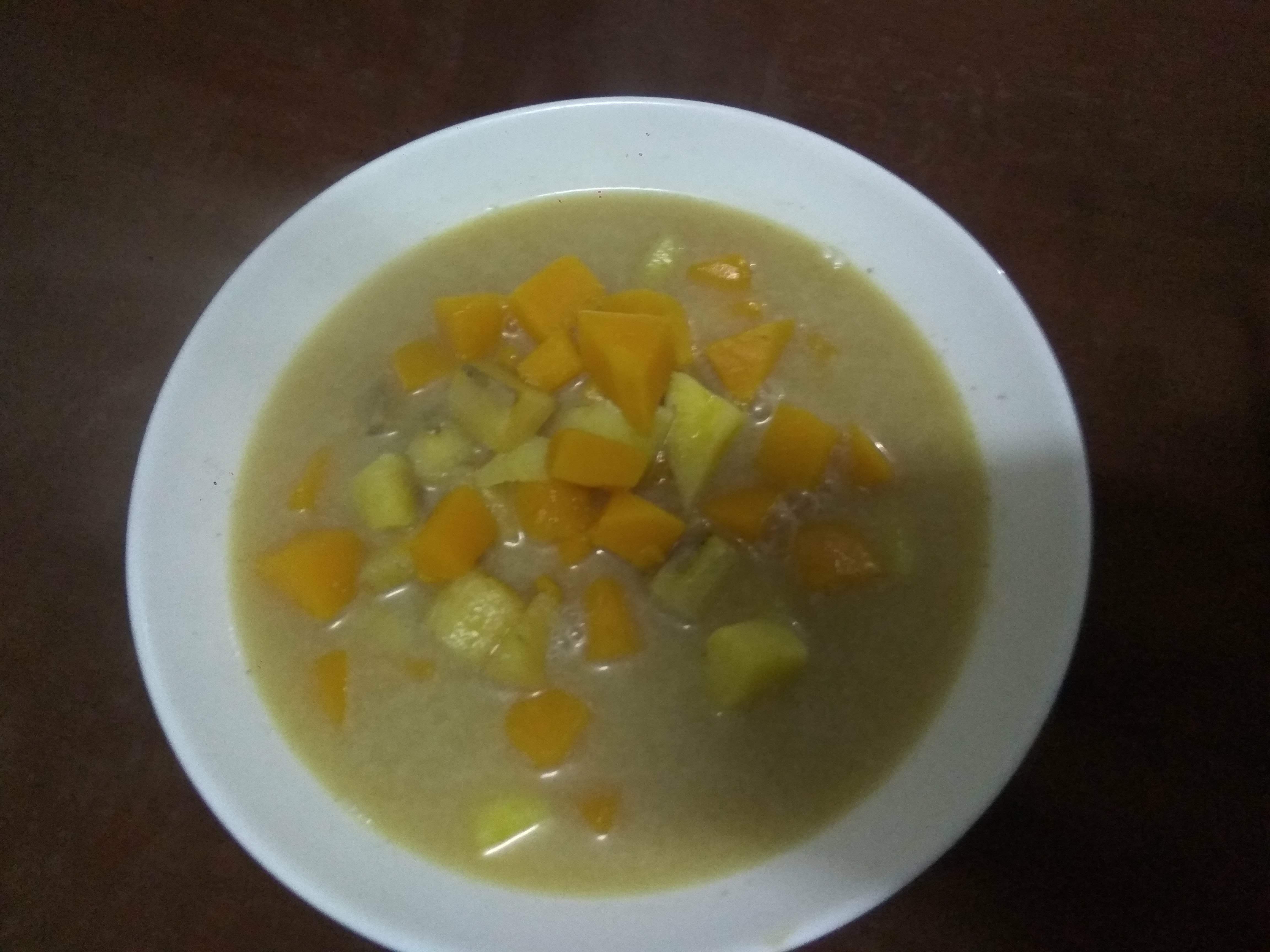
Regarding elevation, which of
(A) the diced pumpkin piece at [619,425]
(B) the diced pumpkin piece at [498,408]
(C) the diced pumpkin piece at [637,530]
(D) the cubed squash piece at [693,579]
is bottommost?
(D) the cubed squash piece at [693,579]

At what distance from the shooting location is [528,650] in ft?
3.88

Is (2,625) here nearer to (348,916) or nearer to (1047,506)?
(348,916)

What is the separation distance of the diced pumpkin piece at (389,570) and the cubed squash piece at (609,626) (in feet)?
0.89

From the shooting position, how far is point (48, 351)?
151 centimetres

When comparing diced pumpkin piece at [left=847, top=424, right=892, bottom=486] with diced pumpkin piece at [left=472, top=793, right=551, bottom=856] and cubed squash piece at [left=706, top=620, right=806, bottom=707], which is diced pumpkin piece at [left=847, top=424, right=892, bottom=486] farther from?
diced pumpkin piece at [left=472, top=793, right=551, bottom=856]

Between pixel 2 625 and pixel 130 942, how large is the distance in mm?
541

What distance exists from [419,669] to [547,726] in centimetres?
21

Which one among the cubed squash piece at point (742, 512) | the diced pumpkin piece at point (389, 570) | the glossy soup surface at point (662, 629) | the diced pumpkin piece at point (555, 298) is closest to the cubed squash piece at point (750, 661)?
the glossy soup surface at point (662, 629)

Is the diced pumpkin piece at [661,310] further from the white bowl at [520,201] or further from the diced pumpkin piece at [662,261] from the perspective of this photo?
the white bowl at [520,201]

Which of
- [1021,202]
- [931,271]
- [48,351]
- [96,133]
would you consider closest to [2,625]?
[48,351]

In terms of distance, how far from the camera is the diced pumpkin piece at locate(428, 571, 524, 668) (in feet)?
3.93

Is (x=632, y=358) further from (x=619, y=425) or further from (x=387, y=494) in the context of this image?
(x=387, y=494)

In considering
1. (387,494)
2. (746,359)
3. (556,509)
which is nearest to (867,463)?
(746,359)

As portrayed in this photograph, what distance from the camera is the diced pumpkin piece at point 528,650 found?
118 cm
